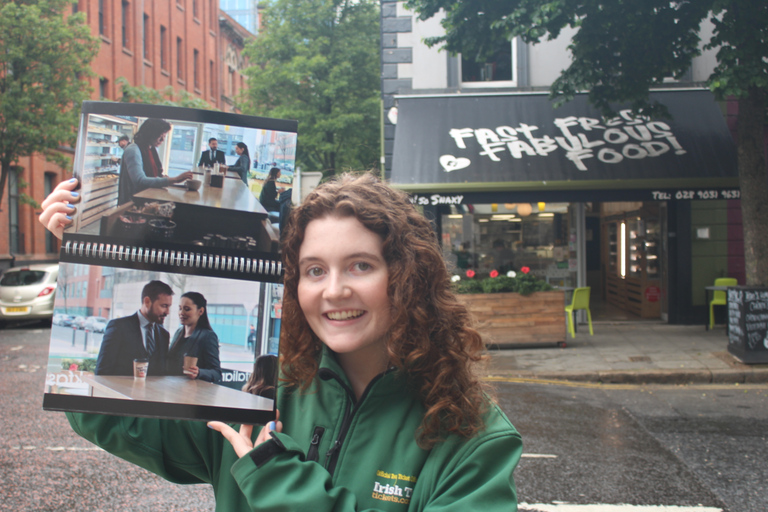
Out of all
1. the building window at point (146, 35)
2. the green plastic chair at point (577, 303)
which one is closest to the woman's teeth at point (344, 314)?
the green plastic chair at point (577, 303)

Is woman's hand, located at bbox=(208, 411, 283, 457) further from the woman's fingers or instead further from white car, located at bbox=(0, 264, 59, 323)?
white car, located at bbox=(0, 264, 59, 323)

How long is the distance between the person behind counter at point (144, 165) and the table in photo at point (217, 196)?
18mm

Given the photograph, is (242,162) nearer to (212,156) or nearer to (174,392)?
(212,156)

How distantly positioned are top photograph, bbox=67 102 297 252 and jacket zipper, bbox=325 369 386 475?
413 mm

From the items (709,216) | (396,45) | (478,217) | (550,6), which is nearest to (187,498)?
(550,6)

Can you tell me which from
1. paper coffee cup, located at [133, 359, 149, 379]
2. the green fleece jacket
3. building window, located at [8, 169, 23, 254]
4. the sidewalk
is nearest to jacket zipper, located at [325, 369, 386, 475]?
the green fleece jacket

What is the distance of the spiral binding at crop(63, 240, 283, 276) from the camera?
1.49 m

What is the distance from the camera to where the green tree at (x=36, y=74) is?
52.5 ft

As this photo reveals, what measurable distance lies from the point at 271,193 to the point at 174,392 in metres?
0.51

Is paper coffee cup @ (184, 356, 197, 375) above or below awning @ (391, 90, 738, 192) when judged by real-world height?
below

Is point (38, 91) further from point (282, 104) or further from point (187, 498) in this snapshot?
point (187, 498)

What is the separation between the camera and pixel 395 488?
1489mm

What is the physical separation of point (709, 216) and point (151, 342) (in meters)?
12.8

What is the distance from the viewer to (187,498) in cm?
443
